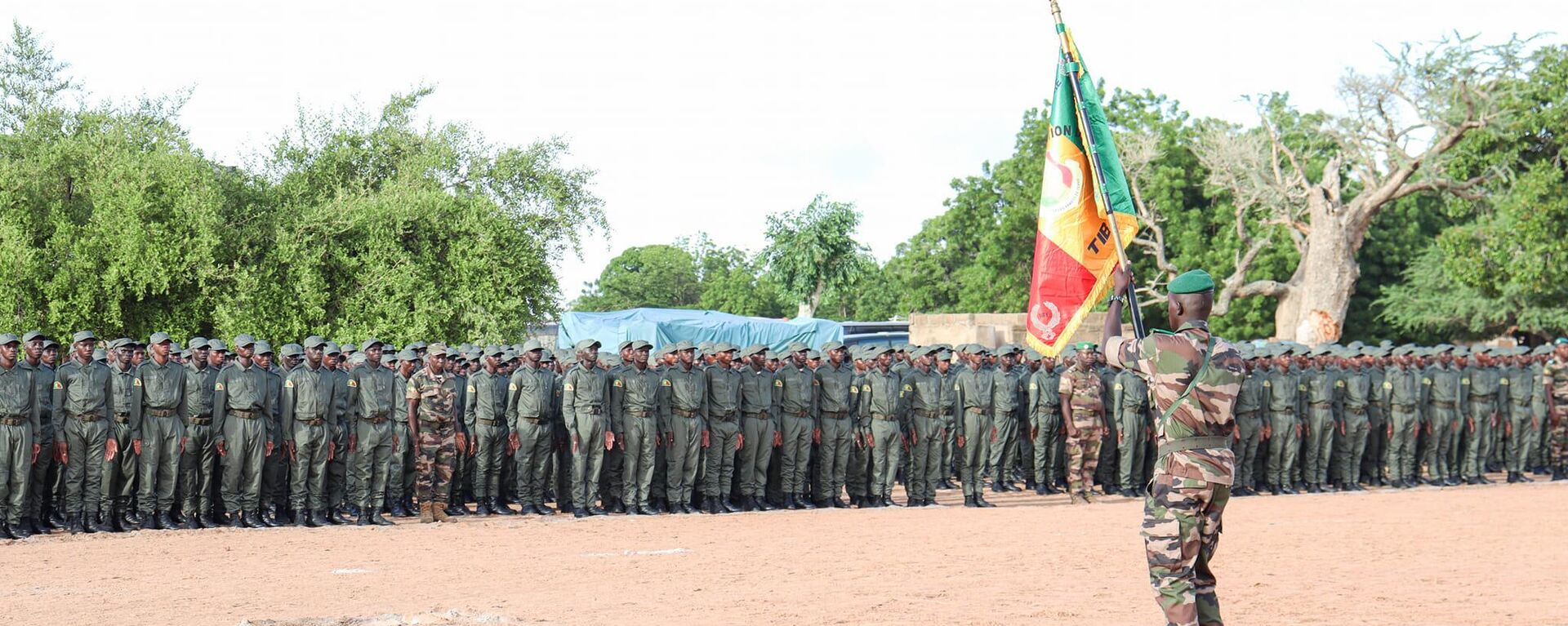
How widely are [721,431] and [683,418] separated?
1.43 ft

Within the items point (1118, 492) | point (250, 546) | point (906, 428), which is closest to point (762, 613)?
point (250, 546)

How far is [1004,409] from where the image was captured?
15852 mm

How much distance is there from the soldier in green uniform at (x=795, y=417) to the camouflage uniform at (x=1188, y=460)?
8.25m

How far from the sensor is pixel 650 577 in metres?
9.20

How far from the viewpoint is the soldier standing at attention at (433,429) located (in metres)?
12.7

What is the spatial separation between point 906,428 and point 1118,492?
3219mm

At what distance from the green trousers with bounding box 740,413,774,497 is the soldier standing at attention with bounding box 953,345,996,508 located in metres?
2.24

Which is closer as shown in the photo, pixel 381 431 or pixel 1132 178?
pixel 381 431

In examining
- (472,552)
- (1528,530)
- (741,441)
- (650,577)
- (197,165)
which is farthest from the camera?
(197,165)

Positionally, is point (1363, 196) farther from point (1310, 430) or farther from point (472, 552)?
point (472, 552)

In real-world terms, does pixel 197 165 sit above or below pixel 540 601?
above

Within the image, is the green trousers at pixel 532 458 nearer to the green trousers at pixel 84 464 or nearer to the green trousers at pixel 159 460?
the green trousers at pixel 159 460

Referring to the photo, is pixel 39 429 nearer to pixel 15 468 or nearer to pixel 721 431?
pixel 15 468

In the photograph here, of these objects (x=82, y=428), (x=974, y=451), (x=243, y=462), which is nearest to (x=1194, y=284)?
(x=243, y=462)
